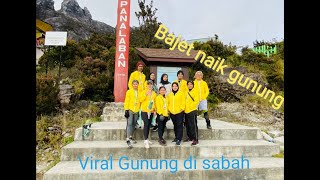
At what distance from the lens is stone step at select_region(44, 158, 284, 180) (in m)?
4.32

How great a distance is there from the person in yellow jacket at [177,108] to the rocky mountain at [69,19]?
2537cm

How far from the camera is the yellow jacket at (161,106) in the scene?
552 cm

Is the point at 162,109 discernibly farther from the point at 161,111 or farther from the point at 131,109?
the point at 131,109

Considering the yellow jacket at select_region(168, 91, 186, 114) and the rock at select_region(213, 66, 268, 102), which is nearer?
the yellow jacket at select_region(168, 91, 186, 114)

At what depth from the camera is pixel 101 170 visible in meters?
4.54

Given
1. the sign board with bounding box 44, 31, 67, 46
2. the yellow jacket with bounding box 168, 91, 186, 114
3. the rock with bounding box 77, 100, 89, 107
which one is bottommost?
the rock with bounding box 77, 100, 89, 107

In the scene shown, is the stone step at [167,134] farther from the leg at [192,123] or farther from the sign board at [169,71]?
the sign board at [169,71]

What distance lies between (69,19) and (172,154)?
35430mm

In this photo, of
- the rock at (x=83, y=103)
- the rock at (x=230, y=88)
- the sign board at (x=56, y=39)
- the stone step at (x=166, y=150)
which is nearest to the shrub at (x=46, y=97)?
the rock at (x=83, y=103)

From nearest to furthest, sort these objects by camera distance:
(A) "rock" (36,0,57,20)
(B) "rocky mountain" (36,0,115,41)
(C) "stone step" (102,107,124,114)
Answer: (C) "stone step" (102,107,124,114) → (B) "rocky mountain" (36,0,115,41) → (A) "rock" (36,0,57,20)

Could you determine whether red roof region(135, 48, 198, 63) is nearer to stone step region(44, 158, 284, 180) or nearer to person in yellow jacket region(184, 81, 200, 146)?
person in yellow jacket region(184, 81, 200, 146)

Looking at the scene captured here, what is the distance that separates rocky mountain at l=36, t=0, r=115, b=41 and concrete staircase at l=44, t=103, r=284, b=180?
2510 cm

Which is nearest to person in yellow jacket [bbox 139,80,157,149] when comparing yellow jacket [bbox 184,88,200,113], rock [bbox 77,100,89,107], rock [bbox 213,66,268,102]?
yellow jacket [bbox 184,88,200,113]
